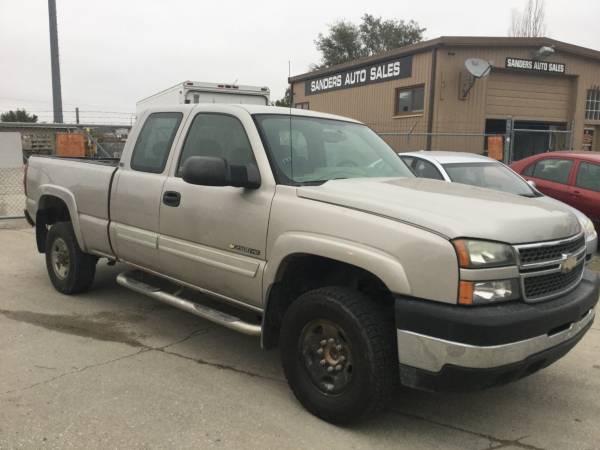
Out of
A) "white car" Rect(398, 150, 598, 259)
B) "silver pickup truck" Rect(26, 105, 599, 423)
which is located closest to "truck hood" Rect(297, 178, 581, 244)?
"silver pickup truck" Rect(26, 105, 599, 423)

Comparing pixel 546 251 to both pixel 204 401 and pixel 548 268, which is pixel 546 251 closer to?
pixel 548 268

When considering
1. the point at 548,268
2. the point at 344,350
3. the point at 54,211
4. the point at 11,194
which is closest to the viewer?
the point at 548,268

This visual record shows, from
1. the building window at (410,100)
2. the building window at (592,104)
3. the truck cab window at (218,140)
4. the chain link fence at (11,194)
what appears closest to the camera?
the truck cab window at (218,140)

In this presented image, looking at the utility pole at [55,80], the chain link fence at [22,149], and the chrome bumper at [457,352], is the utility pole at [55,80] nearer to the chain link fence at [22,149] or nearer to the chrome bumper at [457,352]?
the chain link fence at [22,149]

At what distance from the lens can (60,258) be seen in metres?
5.73

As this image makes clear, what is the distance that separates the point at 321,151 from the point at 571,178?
6164 mm

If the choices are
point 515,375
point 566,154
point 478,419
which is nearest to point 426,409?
point 478,419

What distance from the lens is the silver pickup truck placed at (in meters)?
2.69

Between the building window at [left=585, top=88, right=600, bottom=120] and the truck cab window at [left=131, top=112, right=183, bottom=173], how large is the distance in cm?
1917

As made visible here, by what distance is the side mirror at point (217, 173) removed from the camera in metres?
Answer: 3.38

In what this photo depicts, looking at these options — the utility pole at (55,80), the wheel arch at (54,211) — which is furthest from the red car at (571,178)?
the utility pole at (55,80)

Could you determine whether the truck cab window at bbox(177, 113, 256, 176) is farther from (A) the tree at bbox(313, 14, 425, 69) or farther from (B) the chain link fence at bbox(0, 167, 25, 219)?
(A) the tree at bbox(313, 14, 425, 69)

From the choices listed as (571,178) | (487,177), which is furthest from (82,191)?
(571,178)

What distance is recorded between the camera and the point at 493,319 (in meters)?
2.62
